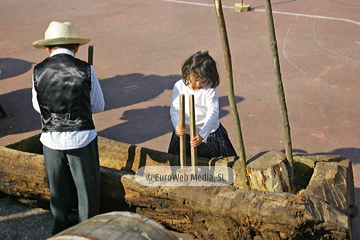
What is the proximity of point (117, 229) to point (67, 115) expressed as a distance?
935 mm

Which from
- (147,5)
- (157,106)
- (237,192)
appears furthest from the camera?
(147,5)

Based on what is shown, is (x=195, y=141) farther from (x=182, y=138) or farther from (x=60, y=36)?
(x=60, y=36)

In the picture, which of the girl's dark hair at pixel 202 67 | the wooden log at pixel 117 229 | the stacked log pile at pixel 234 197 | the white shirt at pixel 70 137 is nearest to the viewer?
the wooden log at pixel 117 229

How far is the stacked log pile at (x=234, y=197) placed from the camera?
→ 110 inches

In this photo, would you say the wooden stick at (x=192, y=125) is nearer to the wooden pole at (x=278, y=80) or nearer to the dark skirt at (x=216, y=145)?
the dark skirt at (x=216, y=145)

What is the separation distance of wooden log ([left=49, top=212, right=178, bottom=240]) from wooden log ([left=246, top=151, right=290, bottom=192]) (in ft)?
3.15

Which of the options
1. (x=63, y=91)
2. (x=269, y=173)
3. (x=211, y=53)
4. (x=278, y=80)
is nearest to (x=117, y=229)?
(x=63, y=91)

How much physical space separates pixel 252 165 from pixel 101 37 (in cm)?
624

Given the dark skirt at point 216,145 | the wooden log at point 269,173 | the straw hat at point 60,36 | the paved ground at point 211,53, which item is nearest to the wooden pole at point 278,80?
the wooden log at point 269,173

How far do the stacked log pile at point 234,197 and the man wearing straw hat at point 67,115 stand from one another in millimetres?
260

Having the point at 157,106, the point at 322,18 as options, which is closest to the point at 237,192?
the point at 157,106

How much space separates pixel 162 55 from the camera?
25.1 feet

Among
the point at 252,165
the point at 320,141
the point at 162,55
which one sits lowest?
the point at 320,141

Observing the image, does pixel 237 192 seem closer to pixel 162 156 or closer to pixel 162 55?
pixel 162 156
